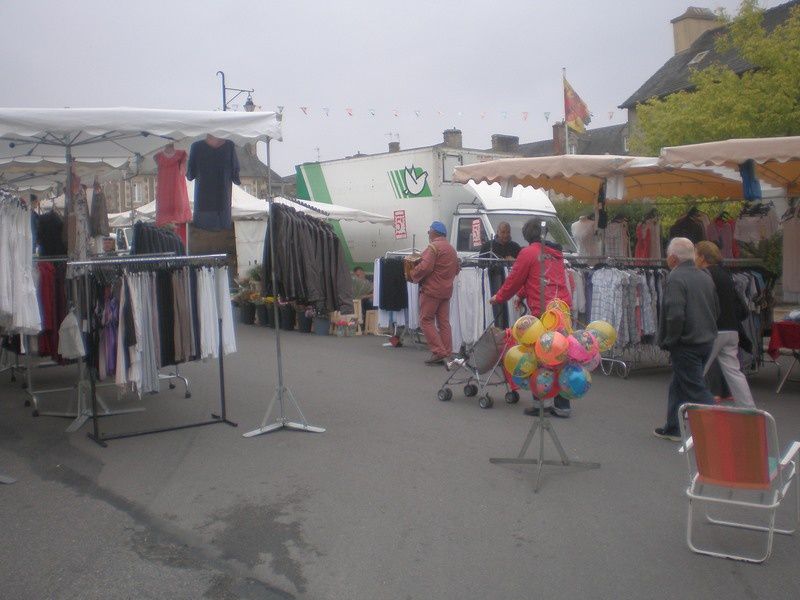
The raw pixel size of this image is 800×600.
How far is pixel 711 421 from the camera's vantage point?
4.79 meters

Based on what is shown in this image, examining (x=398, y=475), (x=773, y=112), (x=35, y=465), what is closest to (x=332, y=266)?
(x=398, y=475)

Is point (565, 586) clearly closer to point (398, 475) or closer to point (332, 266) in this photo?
point (398, 475)

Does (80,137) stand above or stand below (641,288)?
above

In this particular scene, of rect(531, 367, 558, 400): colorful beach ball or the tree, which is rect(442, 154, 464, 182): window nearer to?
the tree

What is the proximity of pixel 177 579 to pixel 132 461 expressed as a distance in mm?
2710

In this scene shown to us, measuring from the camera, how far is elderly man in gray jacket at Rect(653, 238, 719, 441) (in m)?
7.06

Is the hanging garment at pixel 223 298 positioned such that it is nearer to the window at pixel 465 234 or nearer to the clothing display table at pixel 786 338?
the clothing display table at pixel 786 338

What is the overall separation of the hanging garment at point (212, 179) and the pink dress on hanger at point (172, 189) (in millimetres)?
745

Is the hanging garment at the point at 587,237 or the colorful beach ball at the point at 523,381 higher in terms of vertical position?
the hanging garment at the point at 587,237

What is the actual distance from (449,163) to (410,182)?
939 millimetres

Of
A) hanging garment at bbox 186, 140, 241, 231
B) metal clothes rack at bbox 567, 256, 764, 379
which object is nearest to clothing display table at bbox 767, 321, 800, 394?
metal clothes rack at bbox 567, 256, 764, 379

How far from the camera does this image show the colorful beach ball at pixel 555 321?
611cm

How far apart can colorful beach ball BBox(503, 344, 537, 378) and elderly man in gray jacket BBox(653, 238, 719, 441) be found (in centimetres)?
171

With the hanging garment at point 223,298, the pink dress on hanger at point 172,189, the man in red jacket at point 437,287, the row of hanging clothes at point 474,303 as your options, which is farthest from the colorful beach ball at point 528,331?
the man in red jacket at point 437,287
